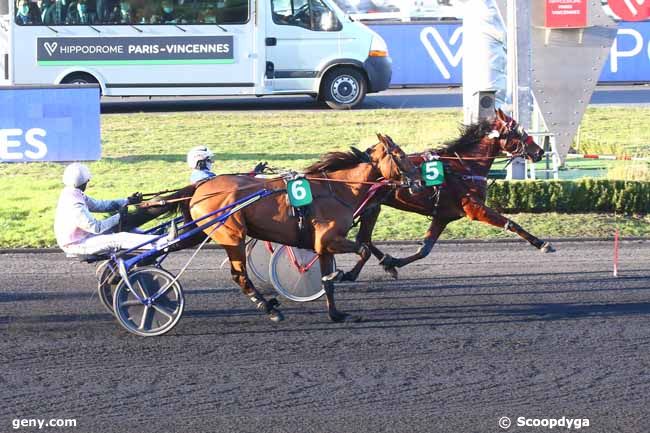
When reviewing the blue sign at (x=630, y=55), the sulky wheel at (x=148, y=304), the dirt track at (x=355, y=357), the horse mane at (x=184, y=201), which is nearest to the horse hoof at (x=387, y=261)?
the dirt track at (x=355, y=357)

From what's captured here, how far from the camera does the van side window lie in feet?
67.8

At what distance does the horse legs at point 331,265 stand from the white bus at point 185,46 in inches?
507

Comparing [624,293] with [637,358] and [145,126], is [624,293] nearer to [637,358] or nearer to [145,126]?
[637,358]

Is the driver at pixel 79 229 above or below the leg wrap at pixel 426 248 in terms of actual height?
above

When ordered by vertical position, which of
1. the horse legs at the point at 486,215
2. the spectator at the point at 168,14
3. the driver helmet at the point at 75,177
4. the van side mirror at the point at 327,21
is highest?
the spectator at the point at 168,14

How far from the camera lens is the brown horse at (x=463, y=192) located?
30.4ft

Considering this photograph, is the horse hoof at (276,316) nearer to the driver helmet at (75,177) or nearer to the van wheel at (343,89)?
the driver helmet at (75,177)

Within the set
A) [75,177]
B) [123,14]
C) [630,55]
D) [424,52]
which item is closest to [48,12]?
[123,14]

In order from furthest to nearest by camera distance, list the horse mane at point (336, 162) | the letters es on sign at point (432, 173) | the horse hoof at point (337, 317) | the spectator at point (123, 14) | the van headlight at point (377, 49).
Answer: the van headlight at point (377, 49), the spectator at point (123, 14), the letters es on sign at point (432, 173), the horse mane at point (336, 162), the horse hoof at point (337, 317)

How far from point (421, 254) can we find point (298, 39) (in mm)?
11924

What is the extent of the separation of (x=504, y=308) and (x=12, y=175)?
29.1ft

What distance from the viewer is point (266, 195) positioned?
320 inches

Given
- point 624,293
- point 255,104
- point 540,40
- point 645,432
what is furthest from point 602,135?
point 645,432

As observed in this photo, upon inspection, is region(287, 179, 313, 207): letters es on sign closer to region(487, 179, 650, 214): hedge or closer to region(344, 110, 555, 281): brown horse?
region(344, 110, 555, 281): brown horse
